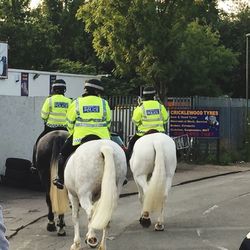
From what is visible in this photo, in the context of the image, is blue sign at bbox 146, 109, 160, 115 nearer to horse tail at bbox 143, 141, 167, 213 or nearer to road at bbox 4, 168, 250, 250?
horse tail at bbox 143, 141, 167, 213

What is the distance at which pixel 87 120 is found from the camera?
8.27 m

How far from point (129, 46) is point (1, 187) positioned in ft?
40.1

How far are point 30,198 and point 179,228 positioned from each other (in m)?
4.37

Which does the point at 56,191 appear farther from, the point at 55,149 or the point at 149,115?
the point at 149,115

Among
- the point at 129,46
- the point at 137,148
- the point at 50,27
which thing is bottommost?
the point at 137,148

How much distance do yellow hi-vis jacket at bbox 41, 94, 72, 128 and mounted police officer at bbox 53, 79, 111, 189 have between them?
145 cm

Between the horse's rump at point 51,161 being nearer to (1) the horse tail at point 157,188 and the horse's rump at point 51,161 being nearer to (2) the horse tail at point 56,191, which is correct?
(2) the horse tail at point 56,191

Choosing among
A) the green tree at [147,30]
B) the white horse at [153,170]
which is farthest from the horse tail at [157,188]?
the green tree at [147,30]

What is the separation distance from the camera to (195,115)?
21750 mm

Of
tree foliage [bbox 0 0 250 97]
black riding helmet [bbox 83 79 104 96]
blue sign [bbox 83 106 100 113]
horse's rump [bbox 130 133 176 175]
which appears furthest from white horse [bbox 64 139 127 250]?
tree foliage [bbox 0 0 250 97]

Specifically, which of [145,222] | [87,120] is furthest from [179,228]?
[87,120]

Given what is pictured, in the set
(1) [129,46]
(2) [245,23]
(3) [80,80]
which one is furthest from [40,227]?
(2) [245,23]

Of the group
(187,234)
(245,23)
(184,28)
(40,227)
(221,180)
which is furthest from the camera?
(245,23)

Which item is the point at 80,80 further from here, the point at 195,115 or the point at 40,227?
the point at 40,227
